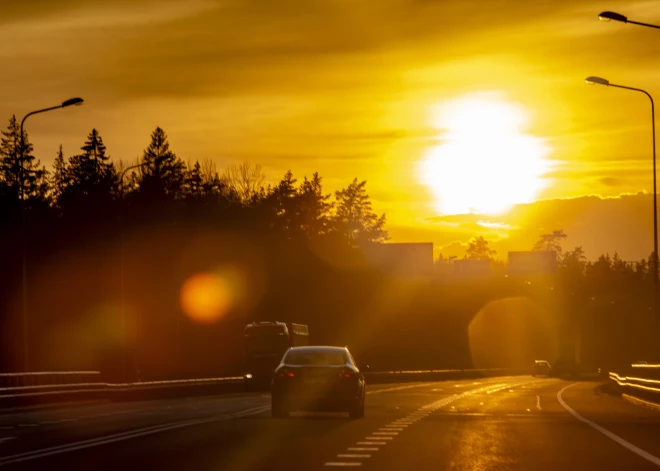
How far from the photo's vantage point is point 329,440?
66.3 feet

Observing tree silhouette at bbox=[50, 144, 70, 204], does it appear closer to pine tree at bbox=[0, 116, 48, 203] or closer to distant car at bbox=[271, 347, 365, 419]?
pine tree at bbox=[0, 116, 48, 203]

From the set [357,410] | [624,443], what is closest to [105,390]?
[357,410]

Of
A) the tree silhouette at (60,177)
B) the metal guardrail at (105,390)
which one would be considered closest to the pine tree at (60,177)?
the tree silhouette at (60,177)

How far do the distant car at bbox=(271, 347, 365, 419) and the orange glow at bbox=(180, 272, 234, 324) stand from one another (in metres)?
73.2

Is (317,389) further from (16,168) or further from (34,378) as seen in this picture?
(16,168)

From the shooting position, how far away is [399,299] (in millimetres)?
150125

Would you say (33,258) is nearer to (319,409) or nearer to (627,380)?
(627,380)

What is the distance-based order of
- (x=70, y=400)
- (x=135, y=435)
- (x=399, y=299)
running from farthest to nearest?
1. (x=399, y=299)
2. (x=70, y=400)
3. (x=135, y=435)

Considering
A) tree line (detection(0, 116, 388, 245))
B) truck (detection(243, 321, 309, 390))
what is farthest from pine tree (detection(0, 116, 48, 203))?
truck (detection(243, 321, 309, 390))

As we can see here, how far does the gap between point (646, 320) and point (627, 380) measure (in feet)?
485

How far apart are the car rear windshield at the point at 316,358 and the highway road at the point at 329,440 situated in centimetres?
123

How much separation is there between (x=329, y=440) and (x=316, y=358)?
886cm

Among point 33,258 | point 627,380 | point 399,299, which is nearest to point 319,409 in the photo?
point 627,380

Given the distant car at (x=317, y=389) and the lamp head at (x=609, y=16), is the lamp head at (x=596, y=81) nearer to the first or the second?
the lamp head at (x=609, y=16)
